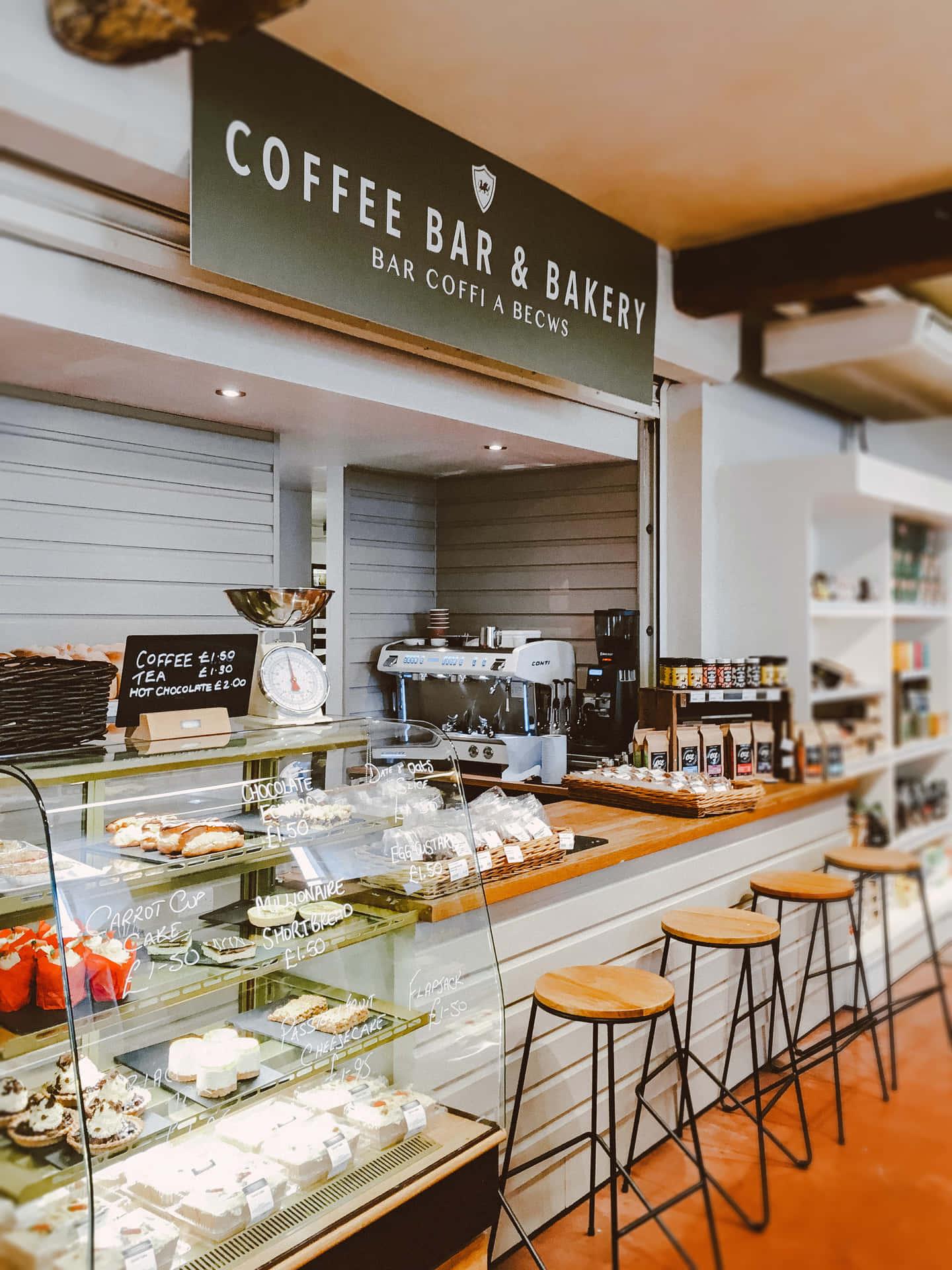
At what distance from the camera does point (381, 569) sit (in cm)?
488

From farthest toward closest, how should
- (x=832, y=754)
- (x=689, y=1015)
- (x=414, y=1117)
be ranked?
1. (x=832, y=754)
2. (x=689, y=1015)
3. (x=414, y=1117)

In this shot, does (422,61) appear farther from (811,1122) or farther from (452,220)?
(811,1122)

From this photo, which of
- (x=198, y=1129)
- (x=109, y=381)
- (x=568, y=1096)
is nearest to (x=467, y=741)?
(x=568, y=1096)

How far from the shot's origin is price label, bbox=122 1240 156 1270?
1.50m

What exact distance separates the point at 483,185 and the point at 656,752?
2170 millimetres

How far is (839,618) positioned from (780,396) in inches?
54.5

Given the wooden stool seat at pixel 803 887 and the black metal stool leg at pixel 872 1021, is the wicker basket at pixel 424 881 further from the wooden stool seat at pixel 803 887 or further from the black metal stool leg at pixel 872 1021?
the black metal stool leg at pixel 872 1021

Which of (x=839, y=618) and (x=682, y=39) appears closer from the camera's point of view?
(x=682, y=39)

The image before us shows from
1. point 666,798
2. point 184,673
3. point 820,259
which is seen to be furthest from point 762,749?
point 184,673

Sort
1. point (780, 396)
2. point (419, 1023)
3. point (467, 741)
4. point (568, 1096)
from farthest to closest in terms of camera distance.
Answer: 1. point (780, 396)
2. point (467, 741)
3. point (568, 1096)
4. point (419, 1023)

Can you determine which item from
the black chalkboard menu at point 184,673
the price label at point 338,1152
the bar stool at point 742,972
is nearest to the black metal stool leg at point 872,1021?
the bar stool at point 742,972

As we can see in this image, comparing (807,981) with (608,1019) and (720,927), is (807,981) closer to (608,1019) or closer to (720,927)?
(720,927)

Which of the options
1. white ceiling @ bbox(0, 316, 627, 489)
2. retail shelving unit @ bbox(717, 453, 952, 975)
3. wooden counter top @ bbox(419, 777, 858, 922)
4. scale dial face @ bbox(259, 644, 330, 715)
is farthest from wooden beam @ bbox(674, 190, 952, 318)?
scale dial face @ bbox(259, 644, 330, 715)

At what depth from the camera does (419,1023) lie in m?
2.08
